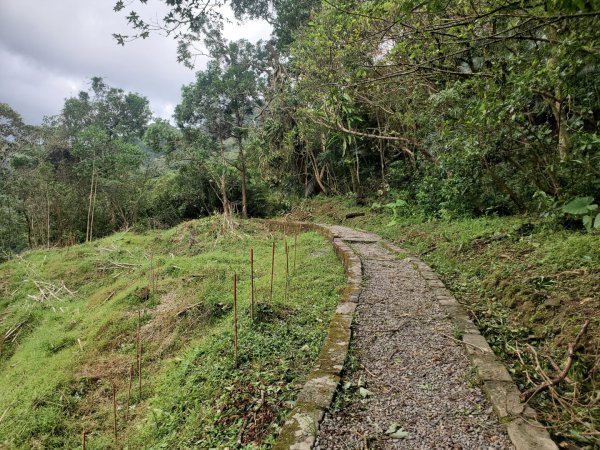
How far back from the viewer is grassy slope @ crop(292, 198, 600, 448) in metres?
2.20

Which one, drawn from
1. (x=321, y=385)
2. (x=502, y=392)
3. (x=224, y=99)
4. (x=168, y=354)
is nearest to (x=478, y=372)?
(x=502, y=392)

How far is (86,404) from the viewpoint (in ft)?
12.3

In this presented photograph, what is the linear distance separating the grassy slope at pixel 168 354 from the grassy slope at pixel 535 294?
158cm

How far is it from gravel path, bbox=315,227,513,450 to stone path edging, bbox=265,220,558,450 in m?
0.06

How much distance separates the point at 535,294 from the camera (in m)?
3.49

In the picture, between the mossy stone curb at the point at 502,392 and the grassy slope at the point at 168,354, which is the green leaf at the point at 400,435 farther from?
the grassy slope at the point at 168,354

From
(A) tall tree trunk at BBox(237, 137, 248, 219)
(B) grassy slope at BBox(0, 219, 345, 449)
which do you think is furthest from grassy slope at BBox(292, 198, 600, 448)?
(A) tall tree trunk at BBox(237, 137, 248, 219)

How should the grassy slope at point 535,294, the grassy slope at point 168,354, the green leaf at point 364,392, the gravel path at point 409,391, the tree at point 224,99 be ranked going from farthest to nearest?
the tree at point 224,99
the grassy slope at point 168,354
the green leaf at point 364,392
the grassy slope at point 535,294
the gravel path at point 409,391

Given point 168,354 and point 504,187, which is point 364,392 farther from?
point 504,187

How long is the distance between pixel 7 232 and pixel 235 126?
32.0 feet

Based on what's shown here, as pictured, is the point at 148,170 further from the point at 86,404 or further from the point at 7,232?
the point at 86,404

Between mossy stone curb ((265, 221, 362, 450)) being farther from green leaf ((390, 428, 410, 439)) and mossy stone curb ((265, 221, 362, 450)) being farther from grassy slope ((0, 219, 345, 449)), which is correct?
green leaf ((390, 428, 410, 439))

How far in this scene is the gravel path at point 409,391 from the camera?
2.03 meters

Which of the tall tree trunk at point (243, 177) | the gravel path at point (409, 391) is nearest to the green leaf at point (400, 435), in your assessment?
the gravel path at point (409, 391)
